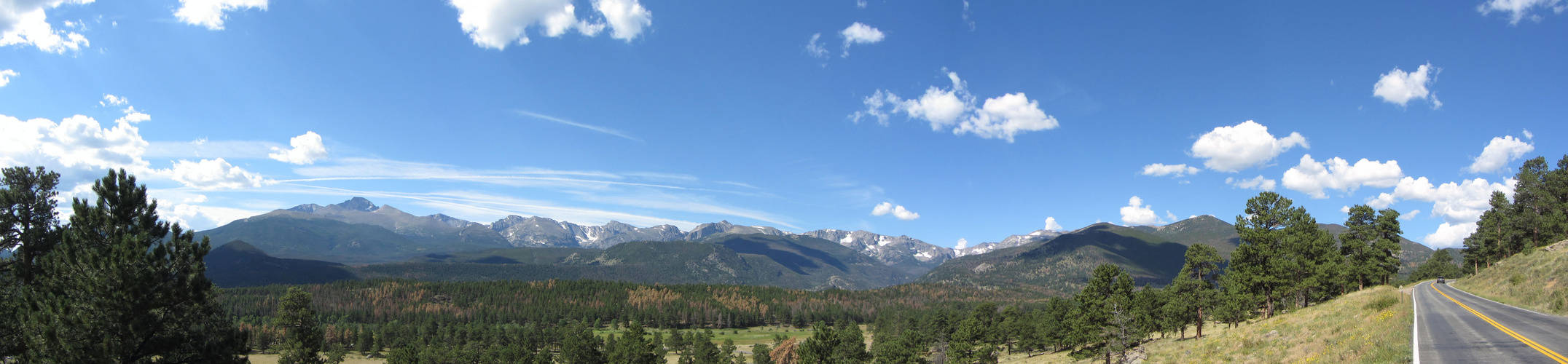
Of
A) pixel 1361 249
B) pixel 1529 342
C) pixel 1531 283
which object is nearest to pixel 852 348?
pixel 1361 249

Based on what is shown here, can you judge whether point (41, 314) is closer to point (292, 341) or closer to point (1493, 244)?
point (292, 341)

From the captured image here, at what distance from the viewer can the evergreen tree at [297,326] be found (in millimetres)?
42188

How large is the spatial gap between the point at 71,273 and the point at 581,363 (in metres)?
64.1

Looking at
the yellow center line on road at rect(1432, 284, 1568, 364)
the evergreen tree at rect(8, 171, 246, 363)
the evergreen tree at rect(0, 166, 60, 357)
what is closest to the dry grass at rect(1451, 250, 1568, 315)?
the yellow center line on road at rect(1432, 284, 1568, 364)

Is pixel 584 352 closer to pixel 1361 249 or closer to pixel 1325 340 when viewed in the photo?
pixel 1325 340

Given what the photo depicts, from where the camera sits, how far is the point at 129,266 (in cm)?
2073

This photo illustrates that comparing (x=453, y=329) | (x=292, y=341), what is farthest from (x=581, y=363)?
(x=453, y=329)

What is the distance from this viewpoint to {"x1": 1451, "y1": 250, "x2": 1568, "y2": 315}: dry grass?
2753cm

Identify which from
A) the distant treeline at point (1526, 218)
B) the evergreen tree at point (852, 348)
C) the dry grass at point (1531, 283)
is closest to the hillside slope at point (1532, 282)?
the dry grass at point (1531, 283)

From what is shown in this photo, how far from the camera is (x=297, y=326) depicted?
43.4 metres

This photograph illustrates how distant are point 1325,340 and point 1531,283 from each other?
27.7 m

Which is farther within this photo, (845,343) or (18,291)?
(845,343)

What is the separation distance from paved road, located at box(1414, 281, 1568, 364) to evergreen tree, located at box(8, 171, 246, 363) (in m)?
42.9

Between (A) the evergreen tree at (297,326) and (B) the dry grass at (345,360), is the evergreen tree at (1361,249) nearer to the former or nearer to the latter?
(A) the evergreen tree at (297,326)
